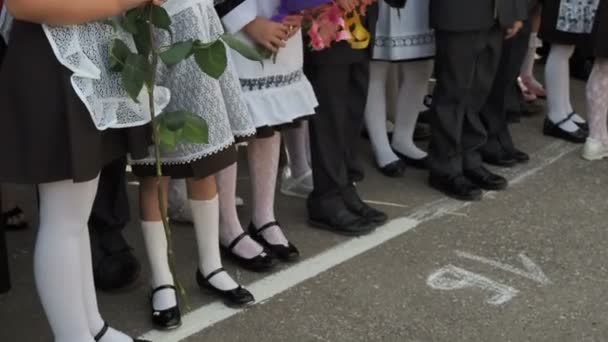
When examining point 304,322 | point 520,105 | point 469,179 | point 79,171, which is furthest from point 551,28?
point 79,171

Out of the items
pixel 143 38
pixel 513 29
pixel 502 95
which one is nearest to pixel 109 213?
pixel 143 38

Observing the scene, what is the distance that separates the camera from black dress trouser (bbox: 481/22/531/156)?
14.6 feet

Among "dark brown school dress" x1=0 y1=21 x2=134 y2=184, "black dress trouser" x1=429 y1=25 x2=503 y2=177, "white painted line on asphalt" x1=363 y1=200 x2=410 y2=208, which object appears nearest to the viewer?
"dark brown school dress" x1=0 y1=21 x2=134 y2=184

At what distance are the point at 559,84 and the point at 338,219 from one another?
189 centimetres

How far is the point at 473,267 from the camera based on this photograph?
11.5 ft

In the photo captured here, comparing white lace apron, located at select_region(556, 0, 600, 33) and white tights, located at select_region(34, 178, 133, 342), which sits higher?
white lace apron, located at select_region(556, 0, 600, 33)

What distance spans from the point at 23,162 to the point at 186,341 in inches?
35.1

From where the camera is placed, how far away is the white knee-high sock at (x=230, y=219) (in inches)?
132

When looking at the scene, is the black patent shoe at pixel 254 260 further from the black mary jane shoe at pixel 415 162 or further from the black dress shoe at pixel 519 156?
the black dress shoe at pixel 519 156


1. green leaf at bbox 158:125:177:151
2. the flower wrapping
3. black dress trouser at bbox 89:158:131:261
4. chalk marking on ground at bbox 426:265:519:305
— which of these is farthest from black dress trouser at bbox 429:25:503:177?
green leaf at bbox 158:125:177:151

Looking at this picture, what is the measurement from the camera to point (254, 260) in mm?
3406

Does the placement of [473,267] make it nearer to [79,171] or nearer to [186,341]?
[186,341]

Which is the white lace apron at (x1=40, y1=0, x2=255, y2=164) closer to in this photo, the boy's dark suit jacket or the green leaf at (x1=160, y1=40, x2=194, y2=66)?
the green leaf at (x1=160, y1=40, x2=194, y2=66)

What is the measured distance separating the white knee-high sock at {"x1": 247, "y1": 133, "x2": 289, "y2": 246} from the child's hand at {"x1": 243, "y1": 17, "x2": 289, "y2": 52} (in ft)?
1.40
